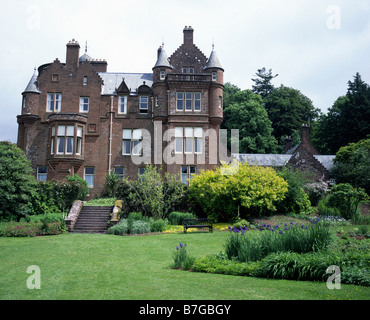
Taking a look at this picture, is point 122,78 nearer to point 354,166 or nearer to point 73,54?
point 73,54

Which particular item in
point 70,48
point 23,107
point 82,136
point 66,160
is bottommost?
point 66,160

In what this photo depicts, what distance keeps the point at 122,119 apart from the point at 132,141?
2385 millimetres

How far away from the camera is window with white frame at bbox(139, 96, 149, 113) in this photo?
3497cm

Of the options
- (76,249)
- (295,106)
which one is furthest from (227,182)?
(295,106)

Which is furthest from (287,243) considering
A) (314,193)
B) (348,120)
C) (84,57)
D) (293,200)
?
(348,120)

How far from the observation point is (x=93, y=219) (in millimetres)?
24375

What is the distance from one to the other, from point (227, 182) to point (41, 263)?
48.1 feet

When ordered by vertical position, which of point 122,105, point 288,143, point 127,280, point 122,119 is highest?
point 122,105

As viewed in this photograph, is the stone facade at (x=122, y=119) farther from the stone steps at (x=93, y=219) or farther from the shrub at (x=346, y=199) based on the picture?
the shrub at (x=346, y=199)

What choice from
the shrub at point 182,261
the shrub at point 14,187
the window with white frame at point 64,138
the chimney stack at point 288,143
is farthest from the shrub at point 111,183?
the chimney stack at point 288,143

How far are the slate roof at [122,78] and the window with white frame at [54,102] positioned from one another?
416cm

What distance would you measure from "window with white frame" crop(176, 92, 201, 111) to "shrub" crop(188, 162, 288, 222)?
355 inches

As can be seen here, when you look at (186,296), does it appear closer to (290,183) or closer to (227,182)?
(227,182)

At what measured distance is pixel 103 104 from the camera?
34469mm
